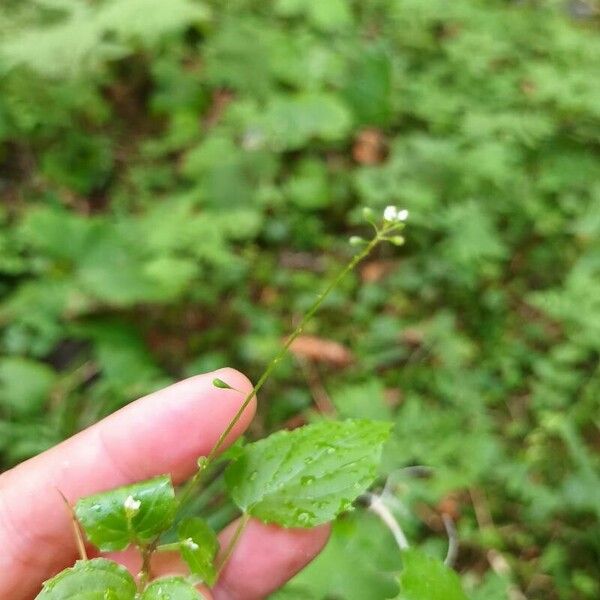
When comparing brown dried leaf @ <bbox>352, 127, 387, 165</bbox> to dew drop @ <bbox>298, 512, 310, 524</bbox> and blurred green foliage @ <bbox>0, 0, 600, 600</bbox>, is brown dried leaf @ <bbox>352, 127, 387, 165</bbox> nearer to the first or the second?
blurred green foliage @ <bbox>0, 0, 600, 600</bbox>

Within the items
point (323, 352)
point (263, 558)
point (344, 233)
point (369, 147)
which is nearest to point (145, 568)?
point (263, 558)

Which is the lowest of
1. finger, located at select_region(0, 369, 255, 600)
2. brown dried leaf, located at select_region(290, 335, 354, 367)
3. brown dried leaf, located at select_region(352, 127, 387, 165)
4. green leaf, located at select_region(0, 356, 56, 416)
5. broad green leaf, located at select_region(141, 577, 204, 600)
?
brown dried leaf, located at select_region(290, 335, 354, 367)

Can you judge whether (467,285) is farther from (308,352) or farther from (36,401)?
(36,401)

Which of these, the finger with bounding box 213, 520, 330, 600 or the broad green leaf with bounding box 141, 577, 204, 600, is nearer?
the broad green leaf with bounding box 141, 577, 204, 600

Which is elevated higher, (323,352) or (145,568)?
(145,568)

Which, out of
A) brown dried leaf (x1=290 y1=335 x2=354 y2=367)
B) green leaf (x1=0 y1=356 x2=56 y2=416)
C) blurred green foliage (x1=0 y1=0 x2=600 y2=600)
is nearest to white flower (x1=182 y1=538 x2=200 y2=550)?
blurred green foliage (x1=0 y1=0 x2=600 y2=600)

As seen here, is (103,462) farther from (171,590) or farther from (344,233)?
(344,233)
